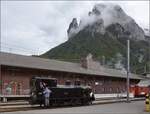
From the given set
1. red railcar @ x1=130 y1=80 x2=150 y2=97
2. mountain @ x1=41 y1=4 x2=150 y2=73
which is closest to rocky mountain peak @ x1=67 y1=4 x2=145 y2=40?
mountain @ x1=41 y1=4 x2=150 y2=73

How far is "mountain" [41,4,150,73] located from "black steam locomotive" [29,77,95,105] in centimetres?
7491

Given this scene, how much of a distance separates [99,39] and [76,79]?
91.8 metres

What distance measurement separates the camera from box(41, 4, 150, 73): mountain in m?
129

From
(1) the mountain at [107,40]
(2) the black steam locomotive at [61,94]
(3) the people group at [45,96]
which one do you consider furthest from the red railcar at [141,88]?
(1) the mountain at [107,40]

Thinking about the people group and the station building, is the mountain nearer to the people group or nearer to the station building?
the station building

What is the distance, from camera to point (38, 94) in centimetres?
3058

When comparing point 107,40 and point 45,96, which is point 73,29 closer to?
point 107,40

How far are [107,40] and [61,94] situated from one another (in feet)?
395

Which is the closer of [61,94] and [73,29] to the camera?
[61,94]

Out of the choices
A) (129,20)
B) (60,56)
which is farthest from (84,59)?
(129,20)

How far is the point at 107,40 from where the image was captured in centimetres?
15088

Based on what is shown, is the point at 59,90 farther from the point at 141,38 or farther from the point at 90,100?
the point at 141,38

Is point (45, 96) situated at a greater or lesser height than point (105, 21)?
lesser

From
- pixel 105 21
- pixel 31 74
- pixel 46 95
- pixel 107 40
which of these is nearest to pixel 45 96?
pixel 46 95
